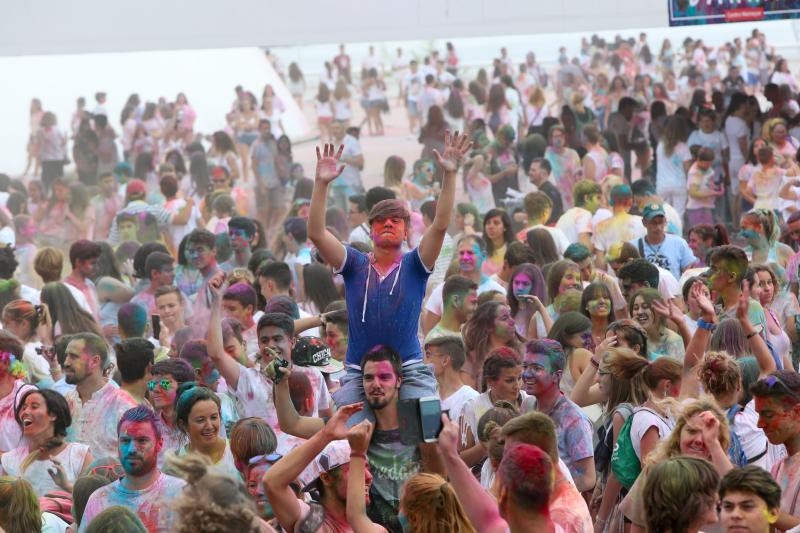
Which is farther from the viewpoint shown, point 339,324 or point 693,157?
point 693,157

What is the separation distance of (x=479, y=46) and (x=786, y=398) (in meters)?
38.1

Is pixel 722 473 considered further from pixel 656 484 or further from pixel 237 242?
pixel 237 242

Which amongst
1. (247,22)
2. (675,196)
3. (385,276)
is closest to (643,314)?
(385,276)

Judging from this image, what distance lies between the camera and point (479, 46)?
43.4m

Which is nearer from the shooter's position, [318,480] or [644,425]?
[318,480]

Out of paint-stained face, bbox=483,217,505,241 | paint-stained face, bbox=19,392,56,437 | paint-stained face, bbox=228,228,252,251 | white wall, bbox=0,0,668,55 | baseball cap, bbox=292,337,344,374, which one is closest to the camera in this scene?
paint-stained face, bbox=19,392,56,437

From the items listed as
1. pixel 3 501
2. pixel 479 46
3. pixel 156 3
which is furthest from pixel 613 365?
pixel 479 46

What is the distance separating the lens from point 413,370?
20.8ft

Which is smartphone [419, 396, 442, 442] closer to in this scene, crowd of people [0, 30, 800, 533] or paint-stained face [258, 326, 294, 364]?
crowd of people [0, 30, 800, 533]

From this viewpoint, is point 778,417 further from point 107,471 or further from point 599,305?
point 107,471

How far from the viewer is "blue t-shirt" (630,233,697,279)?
10609 mm

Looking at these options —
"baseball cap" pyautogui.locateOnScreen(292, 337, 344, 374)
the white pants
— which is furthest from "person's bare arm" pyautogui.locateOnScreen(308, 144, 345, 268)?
the white pants

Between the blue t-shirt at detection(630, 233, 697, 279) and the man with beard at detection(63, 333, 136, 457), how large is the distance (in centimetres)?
450

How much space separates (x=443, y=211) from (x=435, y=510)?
1983mm
